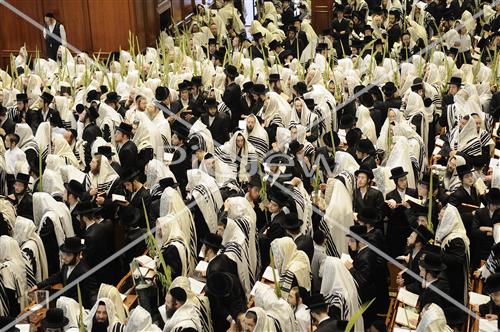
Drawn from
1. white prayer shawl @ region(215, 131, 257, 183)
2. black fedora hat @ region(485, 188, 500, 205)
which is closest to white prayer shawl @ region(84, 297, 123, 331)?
white prayer shawl @ region(215, 131, 257, 183)

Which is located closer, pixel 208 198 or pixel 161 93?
pixel 208 198

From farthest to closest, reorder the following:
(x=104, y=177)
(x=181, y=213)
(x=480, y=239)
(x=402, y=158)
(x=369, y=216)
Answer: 1. (x=402, y=158)
2. (x=104, y=177)
3. (x=181, y=213)
4. (x=480, y=239)
5. (x=369, y=216)

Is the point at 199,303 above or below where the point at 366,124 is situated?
above

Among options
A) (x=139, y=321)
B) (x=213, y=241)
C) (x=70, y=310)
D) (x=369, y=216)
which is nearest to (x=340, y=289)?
(x=369, y=216)

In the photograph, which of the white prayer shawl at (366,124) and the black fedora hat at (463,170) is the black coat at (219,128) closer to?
the white prayer shawl at (366,124)

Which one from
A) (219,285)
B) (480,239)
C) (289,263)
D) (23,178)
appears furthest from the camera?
(23,178)

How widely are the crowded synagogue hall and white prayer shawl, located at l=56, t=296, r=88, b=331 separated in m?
0.02

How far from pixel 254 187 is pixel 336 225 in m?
1.16

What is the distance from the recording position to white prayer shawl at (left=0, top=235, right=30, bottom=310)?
35.1ft

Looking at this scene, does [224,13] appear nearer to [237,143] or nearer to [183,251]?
[237,143]

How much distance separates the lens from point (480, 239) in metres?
11.2

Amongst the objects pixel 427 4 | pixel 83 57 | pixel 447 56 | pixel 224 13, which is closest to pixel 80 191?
pixel 83 57

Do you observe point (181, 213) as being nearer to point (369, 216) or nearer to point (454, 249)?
point (369, 216)

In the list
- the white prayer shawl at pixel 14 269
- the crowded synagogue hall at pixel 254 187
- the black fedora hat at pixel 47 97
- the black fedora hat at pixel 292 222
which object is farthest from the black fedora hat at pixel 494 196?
the black fedora hat at pixel 47 97
